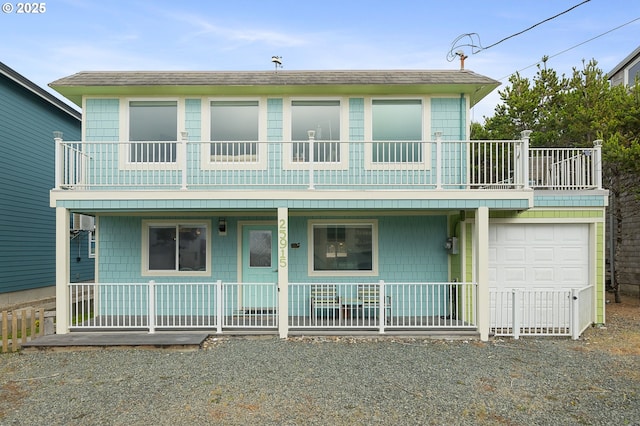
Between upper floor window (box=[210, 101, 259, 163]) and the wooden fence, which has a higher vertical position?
upper floor window (box=[210, 101, 259, 163])

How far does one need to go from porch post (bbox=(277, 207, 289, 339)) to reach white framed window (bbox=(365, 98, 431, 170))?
2.52 metres

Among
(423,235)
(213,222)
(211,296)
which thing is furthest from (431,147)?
(211,296)

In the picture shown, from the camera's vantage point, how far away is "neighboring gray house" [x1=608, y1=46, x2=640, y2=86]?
1427 centimetres

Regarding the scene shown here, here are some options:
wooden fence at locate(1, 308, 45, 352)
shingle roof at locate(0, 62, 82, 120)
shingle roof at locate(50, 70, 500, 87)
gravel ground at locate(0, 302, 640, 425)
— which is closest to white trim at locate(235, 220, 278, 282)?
gravel ground at locate(0, 302, 640, 425)

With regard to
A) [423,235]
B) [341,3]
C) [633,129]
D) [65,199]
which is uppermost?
[341,3]

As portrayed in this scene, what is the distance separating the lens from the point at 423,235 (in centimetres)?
954

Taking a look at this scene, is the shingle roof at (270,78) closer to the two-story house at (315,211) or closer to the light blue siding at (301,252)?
the two-story house at (315,211)

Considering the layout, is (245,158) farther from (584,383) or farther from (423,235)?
(584,383)

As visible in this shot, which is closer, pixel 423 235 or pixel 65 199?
pixel 65 199

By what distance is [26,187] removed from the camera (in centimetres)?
1345

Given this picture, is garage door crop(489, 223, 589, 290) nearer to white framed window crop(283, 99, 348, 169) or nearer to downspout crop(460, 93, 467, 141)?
downspout crop(460, 93, 467, 141)

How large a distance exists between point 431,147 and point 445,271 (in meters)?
2.85

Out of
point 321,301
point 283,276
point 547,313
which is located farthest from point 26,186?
point 547,313

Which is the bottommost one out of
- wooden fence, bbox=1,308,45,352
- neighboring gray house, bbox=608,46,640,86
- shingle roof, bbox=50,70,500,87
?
wooden fence, bbox=1,308,45,352
